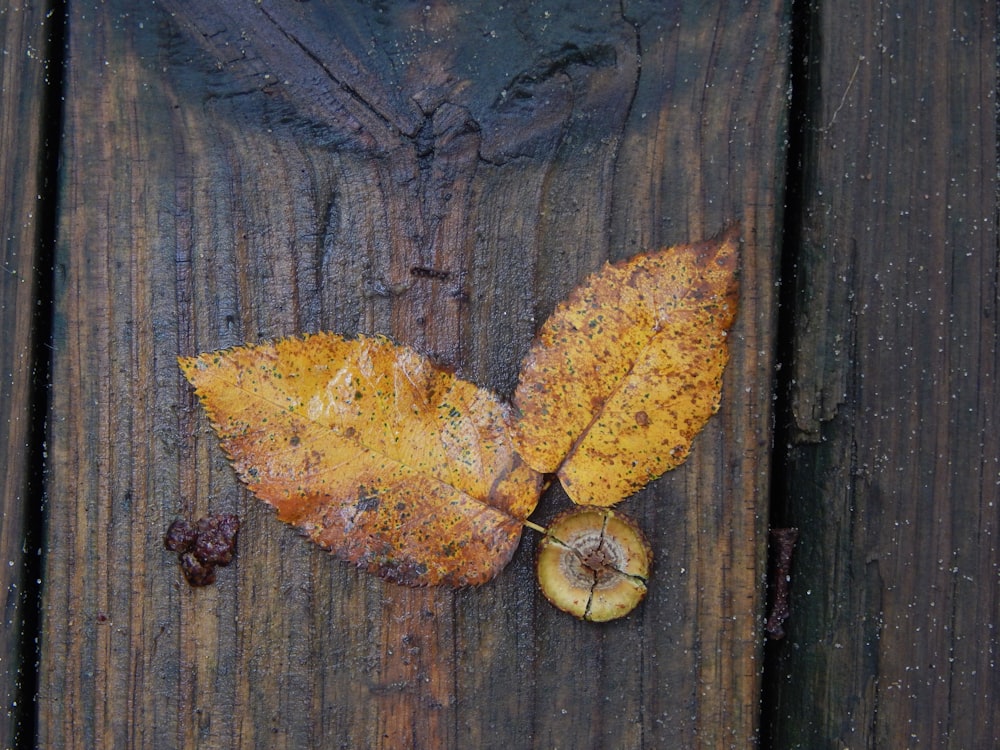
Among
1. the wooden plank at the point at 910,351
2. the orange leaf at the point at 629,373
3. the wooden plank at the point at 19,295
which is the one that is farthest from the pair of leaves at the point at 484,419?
the wooden plank at the point at 19,295

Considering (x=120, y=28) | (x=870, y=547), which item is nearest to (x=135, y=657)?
(x=120, y=28)

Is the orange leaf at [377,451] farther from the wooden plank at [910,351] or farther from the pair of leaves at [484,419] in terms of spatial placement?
the wooden plank at [910,351]

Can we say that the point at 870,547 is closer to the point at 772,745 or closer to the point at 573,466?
the point at 772,745

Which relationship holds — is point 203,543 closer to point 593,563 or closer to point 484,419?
point 484,419

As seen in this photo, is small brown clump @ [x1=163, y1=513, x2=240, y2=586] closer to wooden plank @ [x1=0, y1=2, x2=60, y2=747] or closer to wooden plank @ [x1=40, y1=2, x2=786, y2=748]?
wooden plank @ [x1=40, y1=2, x2=786, y2=748]

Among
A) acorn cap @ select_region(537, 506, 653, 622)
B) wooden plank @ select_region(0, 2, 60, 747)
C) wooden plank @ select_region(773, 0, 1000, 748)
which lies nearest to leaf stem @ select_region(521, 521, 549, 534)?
acorn cap @ select_region(537, 506, 653, 622)

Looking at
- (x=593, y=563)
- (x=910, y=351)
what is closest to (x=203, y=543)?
(x=593, y=563)
